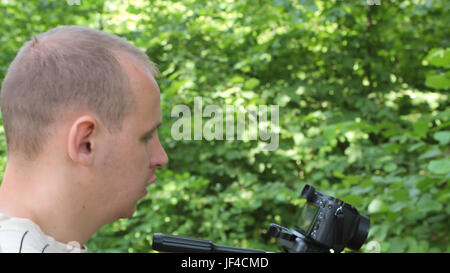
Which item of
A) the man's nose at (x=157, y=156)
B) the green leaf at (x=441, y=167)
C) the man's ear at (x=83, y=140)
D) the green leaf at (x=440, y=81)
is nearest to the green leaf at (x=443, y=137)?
the green leaf at (x=441, y=167)

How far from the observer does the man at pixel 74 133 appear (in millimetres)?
624

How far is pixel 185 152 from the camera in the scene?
388cm

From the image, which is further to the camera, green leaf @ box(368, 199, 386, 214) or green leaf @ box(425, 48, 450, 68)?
green leaf @ box(368, 199, 386, 214)

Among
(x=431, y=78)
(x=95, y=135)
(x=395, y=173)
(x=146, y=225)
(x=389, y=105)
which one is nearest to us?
(x=95, y=135)

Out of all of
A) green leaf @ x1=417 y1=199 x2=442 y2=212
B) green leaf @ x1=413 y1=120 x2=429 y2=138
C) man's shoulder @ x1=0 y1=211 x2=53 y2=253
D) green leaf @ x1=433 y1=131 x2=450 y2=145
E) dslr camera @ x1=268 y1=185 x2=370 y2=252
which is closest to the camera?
man's shoulder @ x1=0 y1=211 x2=53 y2=253

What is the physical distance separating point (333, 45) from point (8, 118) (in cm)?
364

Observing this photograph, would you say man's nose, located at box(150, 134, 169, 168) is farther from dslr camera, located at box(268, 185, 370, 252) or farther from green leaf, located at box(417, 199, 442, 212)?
green leaf, located at box(417, 199, 442, 212)

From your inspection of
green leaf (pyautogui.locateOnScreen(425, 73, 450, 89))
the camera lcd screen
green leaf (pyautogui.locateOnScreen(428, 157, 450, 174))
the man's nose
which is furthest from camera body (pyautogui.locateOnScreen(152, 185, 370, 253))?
green leaf (pyautogui.locateOnScreen(425, 73, 450, 89))

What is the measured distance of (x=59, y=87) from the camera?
0.64 m

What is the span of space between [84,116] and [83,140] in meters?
0.03

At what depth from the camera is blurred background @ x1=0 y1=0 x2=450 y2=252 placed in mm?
3418

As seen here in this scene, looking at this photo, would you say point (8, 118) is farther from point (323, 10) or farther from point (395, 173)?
point (323, 10)

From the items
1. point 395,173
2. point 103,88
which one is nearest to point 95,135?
point 103,88

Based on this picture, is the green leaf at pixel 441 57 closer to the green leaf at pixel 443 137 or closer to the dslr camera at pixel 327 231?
the green leaf at pixel 443 137
